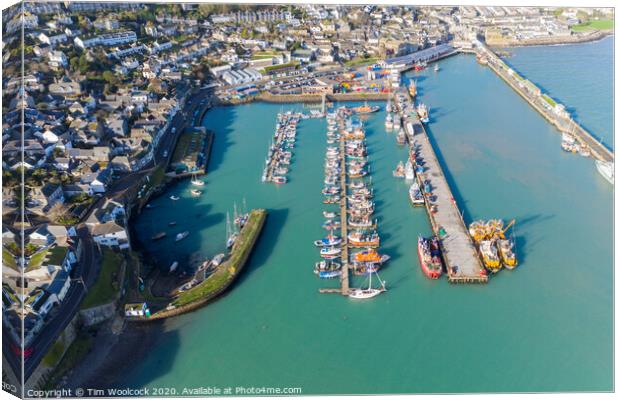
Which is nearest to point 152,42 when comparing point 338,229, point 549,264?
point 338,229

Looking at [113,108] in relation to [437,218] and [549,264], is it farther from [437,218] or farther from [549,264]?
[549,264]

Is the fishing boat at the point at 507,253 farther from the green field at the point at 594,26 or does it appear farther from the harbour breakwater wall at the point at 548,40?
the green field at the point at 594,26

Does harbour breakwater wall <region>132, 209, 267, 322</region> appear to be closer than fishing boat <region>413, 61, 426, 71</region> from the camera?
Yes

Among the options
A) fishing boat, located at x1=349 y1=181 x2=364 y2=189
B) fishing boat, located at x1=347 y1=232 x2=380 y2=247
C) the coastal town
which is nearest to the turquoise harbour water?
fishing boat, located at x1=347 y1=232 x2=380 y2=247

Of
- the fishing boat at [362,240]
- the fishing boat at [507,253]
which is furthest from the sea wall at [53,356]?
the fishing boat at [507,253]

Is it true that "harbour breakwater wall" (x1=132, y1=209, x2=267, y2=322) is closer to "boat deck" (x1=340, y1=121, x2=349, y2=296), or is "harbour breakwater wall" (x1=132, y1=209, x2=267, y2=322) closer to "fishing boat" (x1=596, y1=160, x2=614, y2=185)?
"boat deck" (x1=340, y1=121, x2=349, y2=296)

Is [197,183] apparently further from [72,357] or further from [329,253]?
[72,357]
